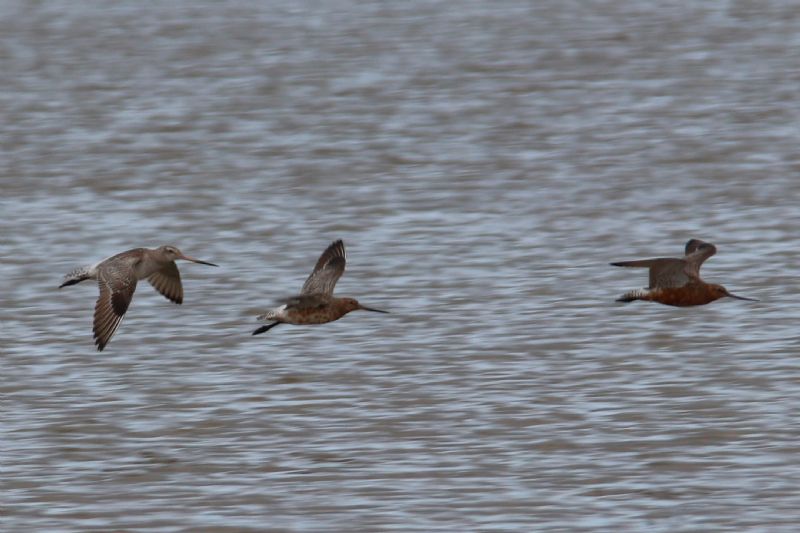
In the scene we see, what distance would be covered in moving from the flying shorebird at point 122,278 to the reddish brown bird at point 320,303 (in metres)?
1.01

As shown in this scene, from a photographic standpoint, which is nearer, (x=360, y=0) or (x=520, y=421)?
(x=520, y=421)

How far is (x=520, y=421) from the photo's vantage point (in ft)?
34.0

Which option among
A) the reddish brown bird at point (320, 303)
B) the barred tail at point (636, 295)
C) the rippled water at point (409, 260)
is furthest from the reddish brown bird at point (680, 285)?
the reddish brown bird at point (320, 303)

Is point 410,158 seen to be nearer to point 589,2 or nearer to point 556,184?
point 556,184

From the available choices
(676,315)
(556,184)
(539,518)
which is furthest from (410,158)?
(539,518)

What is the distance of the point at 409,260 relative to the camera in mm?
14422

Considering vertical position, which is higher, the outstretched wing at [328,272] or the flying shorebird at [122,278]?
the outstretched wing at [328,272]

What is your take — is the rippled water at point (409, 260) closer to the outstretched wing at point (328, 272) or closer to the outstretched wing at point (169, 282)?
the outstretched wing at point (169, 282)

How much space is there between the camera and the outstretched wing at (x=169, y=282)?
12.2 meters

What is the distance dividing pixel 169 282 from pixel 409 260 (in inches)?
105

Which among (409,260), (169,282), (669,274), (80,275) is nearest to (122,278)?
(80,275)

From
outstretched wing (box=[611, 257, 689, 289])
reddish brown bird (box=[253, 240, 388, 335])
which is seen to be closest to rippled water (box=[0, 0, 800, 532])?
reddish brown bird (box=[253, 240, 388, 335])

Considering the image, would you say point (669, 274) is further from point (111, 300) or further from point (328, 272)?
point (111, 300)

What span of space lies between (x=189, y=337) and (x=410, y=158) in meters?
6.31
